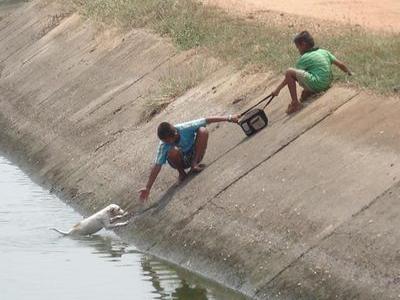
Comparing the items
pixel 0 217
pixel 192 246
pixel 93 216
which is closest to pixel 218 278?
pixel 192 246

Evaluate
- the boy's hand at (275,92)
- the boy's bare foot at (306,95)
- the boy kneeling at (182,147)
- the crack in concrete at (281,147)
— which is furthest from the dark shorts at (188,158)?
the boy's bare foot at (306,95)

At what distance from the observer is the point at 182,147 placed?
15.8 metres

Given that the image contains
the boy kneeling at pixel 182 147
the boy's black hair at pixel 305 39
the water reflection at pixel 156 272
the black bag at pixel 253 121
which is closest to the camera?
the water reflection at pixel 156 272

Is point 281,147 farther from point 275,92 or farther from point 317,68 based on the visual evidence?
point 317,68

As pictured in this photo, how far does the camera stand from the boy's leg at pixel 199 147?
1577 centimetres

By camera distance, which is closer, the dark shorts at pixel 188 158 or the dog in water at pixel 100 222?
the dog in water at pixel 100 222

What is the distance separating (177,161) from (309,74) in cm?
188

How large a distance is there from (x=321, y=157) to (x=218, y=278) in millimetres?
1914

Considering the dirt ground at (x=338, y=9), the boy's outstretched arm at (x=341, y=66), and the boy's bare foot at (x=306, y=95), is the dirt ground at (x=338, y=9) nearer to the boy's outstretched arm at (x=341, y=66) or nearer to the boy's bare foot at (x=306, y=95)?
the boy's outstretched arm at (x=341, y=66)

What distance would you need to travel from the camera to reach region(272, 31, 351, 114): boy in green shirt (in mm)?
15914

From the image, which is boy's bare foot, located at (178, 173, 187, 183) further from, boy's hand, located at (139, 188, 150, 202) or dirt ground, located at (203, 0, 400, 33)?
dirt ground, located at (203, 0, 400, 33)

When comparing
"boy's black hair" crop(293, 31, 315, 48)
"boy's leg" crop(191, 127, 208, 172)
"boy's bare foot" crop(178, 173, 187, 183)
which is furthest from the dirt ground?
"boy's bare foot" crop(178, 173, 187, 183)

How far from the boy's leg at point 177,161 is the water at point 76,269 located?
1074 mm

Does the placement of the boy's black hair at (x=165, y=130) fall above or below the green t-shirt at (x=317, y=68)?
above
